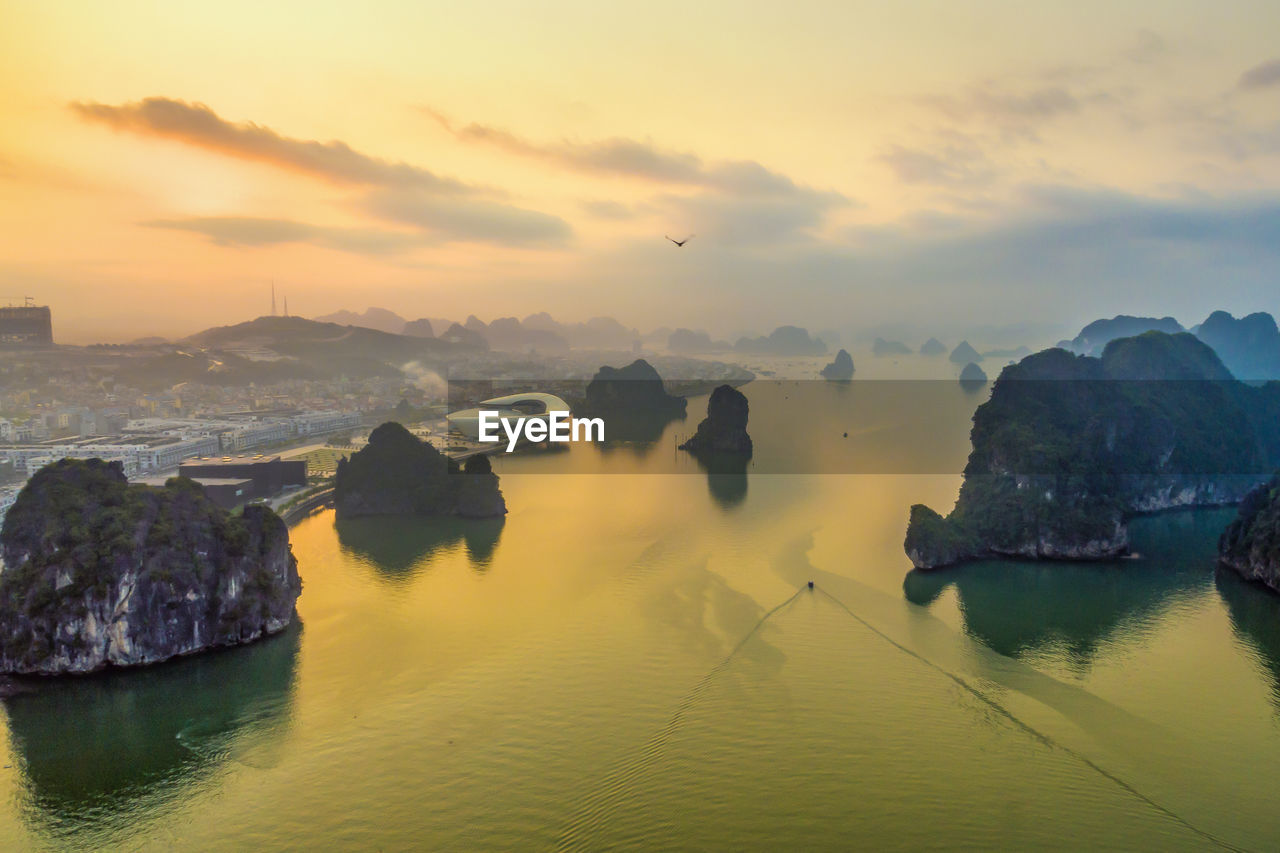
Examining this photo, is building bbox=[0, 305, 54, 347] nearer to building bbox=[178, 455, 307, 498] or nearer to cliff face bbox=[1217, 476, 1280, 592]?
building bbox=[178, 455, 307, 498]

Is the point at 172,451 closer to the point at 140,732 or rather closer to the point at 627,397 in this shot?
the point at 140,732

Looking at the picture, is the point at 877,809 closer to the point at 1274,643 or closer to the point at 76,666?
the point at 1274,643

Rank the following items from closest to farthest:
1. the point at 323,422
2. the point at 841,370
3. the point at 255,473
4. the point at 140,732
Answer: the point at 140,732 → the point at 255,473 → the point at 323,422 → the point at 841,370

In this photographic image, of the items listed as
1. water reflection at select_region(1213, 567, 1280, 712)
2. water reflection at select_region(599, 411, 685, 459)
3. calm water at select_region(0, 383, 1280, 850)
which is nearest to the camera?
calm water at select_region(0, 383, 1280, 850)

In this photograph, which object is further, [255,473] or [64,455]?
[64,455]

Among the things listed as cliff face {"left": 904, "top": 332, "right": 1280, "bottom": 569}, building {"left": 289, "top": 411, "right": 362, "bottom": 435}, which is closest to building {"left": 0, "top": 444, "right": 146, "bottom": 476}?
building {"left": 289, "top": 411, "right": 362, "bottom": 435}

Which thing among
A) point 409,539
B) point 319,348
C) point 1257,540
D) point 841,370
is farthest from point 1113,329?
point 319,348

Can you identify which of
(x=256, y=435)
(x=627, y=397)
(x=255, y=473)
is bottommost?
(x=255, y=473)

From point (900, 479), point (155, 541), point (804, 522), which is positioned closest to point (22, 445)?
point (155, 541)
